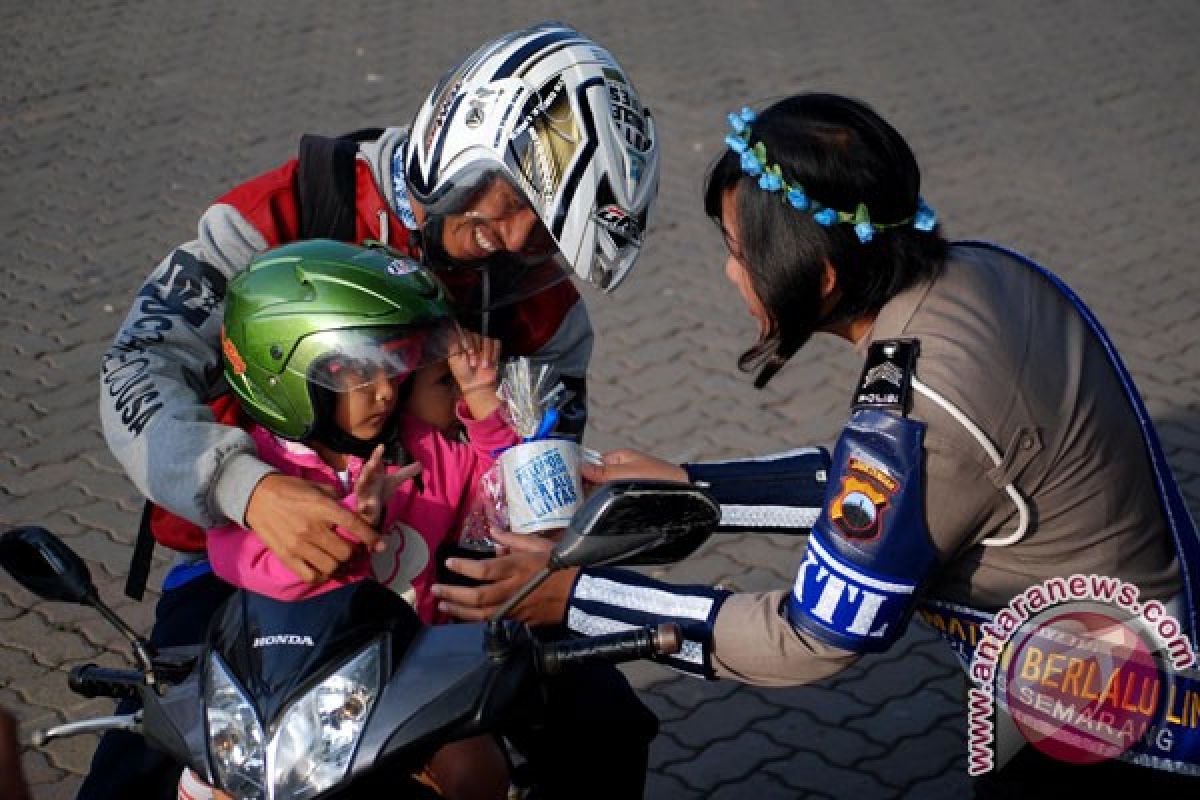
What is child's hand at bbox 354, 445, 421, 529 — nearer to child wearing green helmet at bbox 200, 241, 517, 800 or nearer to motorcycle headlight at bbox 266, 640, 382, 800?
child wearing green helmet at bbox 200, 241, 517, 800

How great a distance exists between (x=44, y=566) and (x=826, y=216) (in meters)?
1.36

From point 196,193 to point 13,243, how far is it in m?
1.00

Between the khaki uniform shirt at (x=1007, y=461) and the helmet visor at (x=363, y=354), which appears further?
the helmet visor at (x=363, y=354)

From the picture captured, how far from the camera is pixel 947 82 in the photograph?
387 inches

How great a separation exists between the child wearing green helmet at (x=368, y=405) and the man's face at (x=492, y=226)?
0.21m

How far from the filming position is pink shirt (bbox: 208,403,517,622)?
273 cm

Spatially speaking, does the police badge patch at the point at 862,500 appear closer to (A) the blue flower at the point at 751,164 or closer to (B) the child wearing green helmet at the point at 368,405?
(A) the blue flower at the point at 751,164

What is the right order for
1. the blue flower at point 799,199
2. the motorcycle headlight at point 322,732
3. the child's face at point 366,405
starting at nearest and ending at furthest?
the motorcycle headlight at point 322,732 → the blue flower at point 799,199 → the child's face at point 366,405

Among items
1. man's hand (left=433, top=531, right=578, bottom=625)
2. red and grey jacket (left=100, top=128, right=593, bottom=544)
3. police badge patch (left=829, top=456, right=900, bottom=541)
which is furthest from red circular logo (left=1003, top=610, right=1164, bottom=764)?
red and grey jacket (left=100, top=128, right=593, bottom=544)

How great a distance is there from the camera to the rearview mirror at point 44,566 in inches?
91.3

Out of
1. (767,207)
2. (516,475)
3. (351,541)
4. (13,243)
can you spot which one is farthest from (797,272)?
(13,243)

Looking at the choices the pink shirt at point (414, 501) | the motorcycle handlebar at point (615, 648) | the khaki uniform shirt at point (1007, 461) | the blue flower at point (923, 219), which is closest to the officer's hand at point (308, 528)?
the pink shirt at point (414, 501)

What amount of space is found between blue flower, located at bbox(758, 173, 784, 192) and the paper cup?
0.59 m

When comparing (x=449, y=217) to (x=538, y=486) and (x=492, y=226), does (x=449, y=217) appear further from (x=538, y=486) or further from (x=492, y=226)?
(x=538, y=486)
